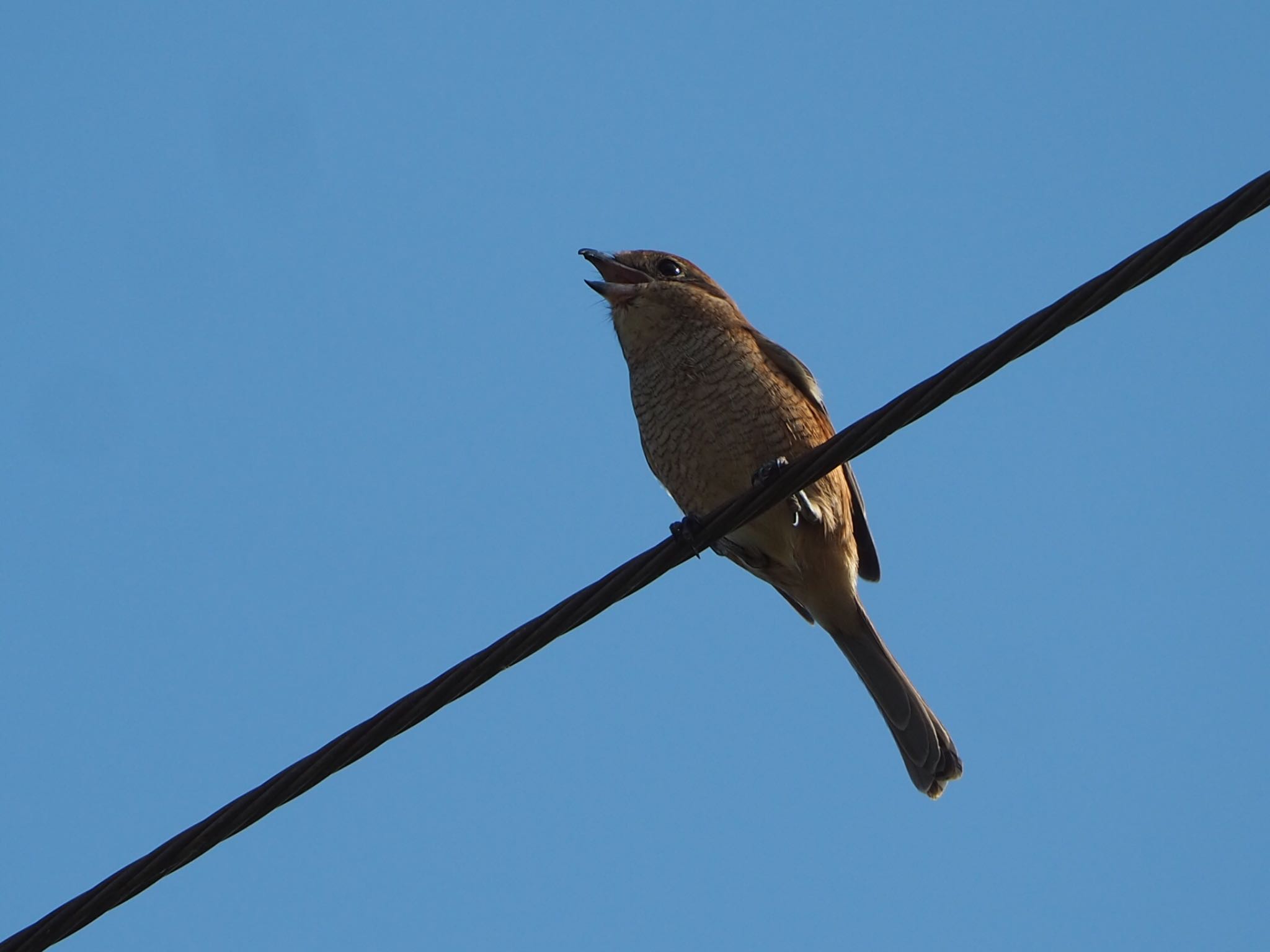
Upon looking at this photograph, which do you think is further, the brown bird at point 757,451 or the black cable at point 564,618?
the brown bird at point 757,451

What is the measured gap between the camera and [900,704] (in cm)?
716

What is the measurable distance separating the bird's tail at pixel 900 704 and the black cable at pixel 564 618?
124 inches

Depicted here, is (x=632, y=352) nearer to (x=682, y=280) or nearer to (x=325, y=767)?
(x=682, y=280)

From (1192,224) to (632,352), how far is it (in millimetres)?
3894

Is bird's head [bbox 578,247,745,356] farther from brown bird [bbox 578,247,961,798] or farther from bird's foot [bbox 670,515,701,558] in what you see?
bird's foot [bbox 670,515,701,558]

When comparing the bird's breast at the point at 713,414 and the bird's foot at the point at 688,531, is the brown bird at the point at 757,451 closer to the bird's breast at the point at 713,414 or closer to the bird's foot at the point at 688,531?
the bird's breast at the point at 713,414

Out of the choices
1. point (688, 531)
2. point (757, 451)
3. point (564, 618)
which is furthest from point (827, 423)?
point (564, 618)

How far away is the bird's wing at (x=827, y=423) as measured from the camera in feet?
23.4

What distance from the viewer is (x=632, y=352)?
23.7 ft

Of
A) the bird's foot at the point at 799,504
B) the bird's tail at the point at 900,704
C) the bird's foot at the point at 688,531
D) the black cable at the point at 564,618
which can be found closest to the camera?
the black cable at the point at 564,618

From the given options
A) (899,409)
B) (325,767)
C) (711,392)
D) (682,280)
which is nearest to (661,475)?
(711,392)

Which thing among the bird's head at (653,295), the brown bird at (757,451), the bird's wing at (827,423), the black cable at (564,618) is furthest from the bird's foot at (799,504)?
the black cable at (564,618)

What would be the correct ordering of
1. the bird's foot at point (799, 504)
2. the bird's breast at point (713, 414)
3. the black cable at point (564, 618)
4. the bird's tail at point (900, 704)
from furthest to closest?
the bird's tail at point (900, 704) < the bird's breast at point (713, 414) < the bird's foot at point (799, 504) < the black cable at point (564, 618)

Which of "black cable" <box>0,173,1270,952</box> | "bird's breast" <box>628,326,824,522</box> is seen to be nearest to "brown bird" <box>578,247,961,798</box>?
"bird's breast" <box>628,326,824,522</box>
